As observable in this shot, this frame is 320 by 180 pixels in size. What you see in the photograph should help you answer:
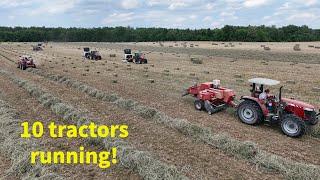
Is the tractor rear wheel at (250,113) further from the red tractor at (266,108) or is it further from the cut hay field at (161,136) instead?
the cut hay field at (161,136)

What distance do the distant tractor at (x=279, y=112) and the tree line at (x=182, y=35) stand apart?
3173 inches

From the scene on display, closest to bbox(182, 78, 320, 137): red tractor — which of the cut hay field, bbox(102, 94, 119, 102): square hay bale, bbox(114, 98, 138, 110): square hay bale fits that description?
the cut hay field

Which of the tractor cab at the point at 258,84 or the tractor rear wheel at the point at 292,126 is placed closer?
the tractor rear wheel at the point at 292,126

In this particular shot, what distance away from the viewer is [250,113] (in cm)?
1248

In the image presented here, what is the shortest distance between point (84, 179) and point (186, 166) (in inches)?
104

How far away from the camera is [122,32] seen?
422 feet

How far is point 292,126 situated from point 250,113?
5.67 feet

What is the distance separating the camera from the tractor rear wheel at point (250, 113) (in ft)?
40.0

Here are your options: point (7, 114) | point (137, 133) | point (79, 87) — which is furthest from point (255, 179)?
point (79, 87)

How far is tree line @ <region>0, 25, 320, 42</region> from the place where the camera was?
90.3m

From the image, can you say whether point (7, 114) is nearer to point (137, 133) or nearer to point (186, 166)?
point (137, 133)

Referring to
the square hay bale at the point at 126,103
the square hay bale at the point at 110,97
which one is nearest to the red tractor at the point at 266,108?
the square hay bale at the point at 126,103

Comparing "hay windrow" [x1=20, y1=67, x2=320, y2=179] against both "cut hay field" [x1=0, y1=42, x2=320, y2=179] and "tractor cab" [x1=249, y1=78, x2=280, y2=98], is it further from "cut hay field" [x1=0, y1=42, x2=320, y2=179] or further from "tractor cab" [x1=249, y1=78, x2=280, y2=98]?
"tractor cab" [x1=249, y1=78, x2=280, y2=98]

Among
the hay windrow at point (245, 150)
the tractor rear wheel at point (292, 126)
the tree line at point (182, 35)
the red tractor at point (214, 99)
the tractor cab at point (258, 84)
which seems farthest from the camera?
the tree line at point (182, 35)
